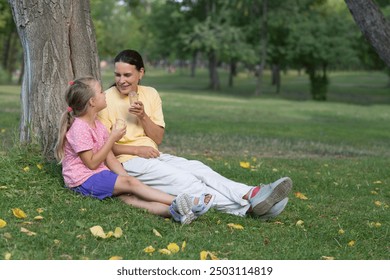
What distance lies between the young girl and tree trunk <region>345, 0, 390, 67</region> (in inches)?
254

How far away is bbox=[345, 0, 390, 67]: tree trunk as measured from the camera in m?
10.9

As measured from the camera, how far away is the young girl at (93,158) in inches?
226

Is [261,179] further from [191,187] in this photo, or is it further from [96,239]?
[96,239]

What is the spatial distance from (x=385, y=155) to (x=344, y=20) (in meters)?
26.9

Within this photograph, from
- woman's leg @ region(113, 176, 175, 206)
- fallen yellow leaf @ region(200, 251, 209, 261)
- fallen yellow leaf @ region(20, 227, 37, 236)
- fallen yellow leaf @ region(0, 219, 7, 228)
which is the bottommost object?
fallen yellow leaf @ region(200, 251, 209, 261)

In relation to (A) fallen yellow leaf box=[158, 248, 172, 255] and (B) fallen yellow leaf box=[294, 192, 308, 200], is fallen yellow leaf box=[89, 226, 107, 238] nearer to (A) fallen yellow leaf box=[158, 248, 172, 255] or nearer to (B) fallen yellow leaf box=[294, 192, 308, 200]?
(A) fallen yellow leaf box=[158, 248, 172, 255]

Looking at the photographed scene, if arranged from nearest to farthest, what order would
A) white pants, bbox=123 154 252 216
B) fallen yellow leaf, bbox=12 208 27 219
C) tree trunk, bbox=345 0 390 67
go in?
fallen yellow leaf, bbox=12 208 27 219 → white pants, bbox=123 154 252 216 → tree trunk, bbox=345 0 390 67

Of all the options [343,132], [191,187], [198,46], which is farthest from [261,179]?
[198,46]

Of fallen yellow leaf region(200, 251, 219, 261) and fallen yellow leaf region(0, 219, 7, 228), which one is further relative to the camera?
fallen yellow leaf region(0, 219, 7, 228)

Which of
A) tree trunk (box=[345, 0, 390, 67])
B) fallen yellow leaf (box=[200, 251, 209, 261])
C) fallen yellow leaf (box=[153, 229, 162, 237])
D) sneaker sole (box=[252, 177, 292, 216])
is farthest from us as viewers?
tree trunk (box=[345, 0, 390, 67])

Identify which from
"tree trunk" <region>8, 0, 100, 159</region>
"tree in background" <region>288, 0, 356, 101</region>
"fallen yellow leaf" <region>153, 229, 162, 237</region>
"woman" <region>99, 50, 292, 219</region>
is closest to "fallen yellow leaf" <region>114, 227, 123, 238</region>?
"fallen yellow leaf" <region>153, 229, 162, 237</region>

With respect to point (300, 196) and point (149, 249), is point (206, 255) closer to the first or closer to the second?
point (149, 249)

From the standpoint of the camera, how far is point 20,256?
428 centimetres

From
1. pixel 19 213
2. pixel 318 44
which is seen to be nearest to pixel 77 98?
pixel 19 213
